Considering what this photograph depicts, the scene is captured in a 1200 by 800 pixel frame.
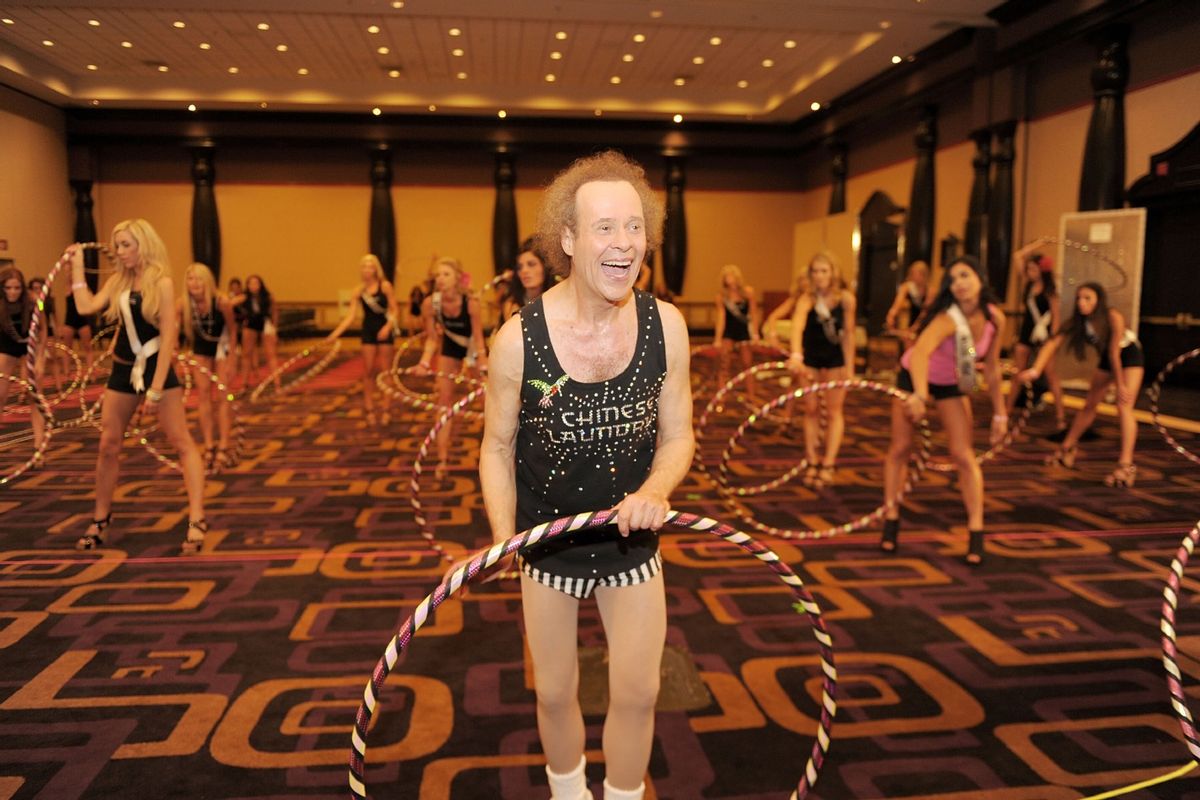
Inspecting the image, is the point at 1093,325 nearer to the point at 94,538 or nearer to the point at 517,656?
the point at 517,656

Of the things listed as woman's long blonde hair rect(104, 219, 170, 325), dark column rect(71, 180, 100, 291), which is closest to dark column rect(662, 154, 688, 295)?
dark column rect(71, 180, 100, 291)

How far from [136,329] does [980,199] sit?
569 inches

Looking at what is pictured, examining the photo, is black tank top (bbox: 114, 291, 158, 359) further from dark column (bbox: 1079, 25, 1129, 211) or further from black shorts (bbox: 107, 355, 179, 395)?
dark column (bbox: 1079, 25, 1129, 211)

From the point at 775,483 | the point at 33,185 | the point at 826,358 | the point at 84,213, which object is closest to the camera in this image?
the point at 775,483

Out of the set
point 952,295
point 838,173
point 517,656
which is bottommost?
point 517,656

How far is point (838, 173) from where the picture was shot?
76.5 ft

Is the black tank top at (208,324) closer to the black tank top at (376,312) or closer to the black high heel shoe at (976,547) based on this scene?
the black tank top at (376,312)

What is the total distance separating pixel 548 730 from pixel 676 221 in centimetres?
2356

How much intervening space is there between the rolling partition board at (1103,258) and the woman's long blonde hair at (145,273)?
11072 mm

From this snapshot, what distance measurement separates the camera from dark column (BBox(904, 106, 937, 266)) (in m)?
18.2

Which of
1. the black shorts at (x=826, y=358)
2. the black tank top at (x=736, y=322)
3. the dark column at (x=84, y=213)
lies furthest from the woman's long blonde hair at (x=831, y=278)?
the dark column at (x=84, y=213)

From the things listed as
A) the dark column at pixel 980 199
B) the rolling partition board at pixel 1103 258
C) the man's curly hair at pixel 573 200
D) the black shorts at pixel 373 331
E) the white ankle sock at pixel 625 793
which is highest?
the dark column at pixel 980 199

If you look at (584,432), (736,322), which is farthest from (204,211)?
(584,432)

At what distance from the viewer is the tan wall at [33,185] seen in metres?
20.1
